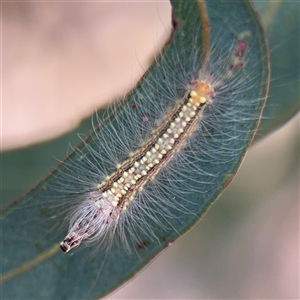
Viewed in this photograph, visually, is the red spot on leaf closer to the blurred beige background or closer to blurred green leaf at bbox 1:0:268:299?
blurred green leaf at bbox 1:0:268:299

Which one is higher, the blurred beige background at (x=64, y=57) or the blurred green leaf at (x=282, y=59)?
the blurred beige background at (x=64, y=57)

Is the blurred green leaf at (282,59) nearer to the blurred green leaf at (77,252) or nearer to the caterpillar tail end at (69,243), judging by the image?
the blurred green leaf at (77,252)

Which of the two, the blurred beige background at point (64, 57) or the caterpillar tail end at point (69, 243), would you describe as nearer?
the caterpillar tail end at point (69, 243)

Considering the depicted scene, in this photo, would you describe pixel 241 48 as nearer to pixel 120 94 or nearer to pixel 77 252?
pixel 120 94

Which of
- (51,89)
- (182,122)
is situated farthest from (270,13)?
(51,89)

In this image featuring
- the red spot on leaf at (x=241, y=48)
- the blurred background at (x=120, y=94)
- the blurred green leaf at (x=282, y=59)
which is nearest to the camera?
the red spot on leaf at (x=241, y=48)

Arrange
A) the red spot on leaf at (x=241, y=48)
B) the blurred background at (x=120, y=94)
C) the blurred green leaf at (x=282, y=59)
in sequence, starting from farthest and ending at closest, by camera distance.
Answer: the blurred background at (x=120, y=94) < the blurred green leaf at (x=282, y=59) < the red spot on leaf at (x=241, y=48)

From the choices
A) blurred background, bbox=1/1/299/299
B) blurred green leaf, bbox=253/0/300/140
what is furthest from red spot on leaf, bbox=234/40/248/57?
blurred background, bbox=1/1/299/299

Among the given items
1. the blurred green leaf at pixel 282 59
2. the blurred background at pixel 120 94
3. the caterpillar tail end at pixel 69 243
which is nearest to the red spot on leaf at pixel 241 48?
the blurred green leaf at pixel 282 59
